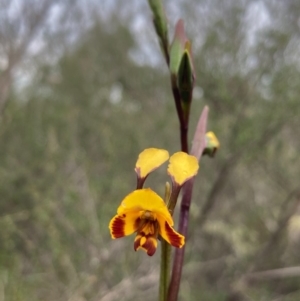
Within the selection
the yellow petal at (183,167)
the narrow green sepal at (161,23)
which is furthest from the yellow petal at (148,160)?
the narrow green sepal at (161,23)

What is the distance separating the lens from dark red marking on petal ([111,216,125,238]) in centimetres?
54

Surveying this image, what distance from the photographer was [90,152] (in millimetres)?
3424

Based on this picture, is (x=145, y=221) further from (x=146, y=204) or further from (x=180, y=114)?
(x=180, y=114)

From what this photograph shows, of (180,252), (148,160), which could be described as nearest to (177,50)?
(148,160)

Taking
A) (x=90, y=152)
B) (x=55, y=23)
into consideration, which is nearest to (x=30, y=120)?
(x=90, y=152)

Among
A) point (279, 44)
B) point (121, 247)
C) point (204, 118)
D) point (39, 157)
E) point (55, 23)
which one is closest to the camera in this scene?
point (204, 118)

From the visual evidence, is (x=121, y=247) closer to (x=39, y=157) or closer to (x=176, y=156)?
(x=39, y=157)

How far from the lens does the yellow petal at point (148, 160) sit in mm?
555

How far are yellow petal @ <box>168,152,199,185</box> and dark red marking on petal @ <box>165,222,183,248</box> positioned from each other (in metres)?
0.06

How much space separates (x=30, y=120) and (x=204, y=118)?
9.10ft

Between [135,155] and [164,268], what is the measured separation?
2.74m

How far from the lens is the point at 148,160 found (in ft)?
1.85

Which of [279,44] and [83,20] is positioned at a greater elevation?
[83,20]

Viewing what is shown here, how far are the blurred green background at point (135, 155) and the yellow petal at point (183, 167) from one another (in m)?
1.50
